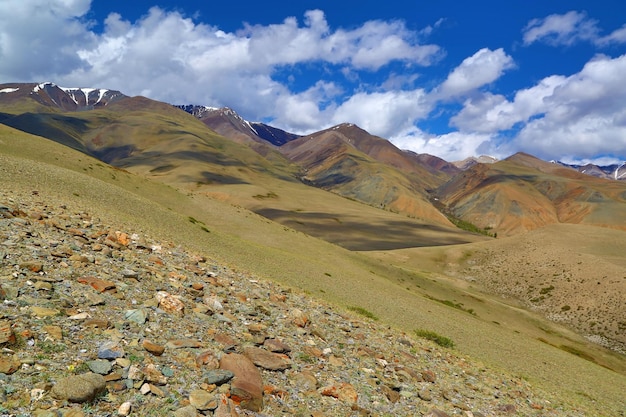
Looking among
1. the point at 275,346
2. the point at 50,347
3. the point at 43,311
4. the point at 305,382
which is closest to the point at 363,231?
the point at 275,346

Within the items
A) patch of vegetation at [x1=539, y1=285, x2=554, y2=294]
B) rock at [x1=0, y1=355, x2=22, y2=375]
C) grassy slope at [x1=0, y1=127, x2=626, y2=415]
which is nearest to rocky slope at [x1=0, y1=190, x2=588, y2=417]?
rock at [x1=0, y1=355, x2=22, y2=375]

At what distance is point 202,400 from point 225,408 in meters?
0.58

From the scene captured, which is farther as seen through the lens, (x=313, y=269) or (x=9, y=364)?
(x=313, y=269)

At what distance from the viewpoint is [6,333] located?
827cm

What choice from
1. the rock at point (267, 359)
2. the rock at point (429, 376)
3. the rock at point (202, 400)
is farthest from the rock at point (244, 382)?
the rock at point (429, 376)

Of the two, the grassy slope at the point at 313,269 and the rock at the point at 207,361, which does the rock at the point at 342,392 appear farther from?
the grassy slope at the point at 313,269

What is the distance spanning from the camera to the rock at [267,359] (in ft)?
37.8

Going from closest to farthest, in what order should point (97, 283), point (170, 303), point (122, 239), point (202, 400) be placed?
1. point (202, 400)
2. point (97, 283)
3. point (170, 303)
4. point (122, 239)

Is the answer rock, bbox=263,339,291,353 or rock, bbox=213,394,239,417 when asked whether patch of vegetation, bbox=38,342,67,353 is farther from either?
rock, bbox=263,339,291,353

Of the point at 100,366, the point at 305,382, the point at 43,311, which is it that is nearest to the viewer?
the point at 100,366

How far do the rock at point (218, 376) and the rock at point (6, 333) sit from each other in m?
4.43

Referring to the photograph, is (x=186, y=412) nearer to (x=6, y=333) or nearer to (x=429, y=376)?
(x=6, y=333)

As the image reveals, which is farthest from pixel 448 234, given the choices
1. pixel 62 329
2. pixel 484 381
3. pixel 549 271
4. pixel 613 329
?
pixel 62 329

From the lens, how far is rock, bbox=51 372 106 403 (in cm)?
740
